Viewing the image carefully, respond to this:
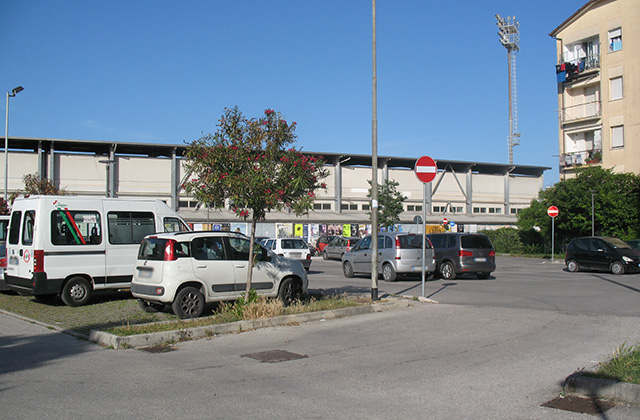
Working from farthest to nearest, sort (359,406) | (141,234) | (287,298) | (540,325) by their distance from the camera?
(141,234) → (287,298) → (540,325) → (359,406)

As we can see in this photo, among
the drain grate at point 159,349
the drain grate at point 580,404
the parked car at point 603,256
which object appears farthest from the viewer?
the parked car at point 603,256

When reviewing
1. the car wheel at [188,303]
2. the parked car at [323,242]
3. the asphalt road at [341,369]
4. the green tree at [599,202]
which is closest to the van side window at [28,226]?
the asphalt road at [341,369]

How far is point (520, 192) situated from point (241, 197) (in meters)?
62.9

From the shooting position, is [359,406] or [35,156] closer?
[359,406]

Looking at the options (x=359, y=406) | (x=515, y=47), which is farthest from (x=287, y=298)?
(x=515, y=47)

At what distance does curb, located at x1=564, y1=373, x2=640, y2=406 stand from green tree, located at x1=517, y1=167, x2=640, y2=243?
30055mm

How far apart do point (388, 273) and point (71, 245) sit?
10653mm

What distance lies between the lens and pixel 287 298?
494 inches

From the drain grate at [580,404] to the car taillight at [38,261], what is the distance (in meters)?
11.0

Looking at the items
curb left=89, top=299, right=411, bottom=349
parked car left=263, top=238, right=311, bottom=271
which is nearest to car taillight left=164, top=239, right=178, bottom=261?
curb left=89, top=299, right=411, bottom=349

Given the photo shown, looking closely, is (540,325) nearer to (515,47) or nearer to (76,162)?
(76,162)

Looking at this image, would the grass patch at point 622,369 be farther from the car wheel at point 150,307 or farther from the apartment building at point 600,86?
the apartment building at point 600,86

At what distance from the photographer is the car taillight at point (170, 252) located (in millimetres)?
10758

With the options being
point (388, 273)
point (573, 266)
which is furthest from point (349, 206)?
point (388, 273)
